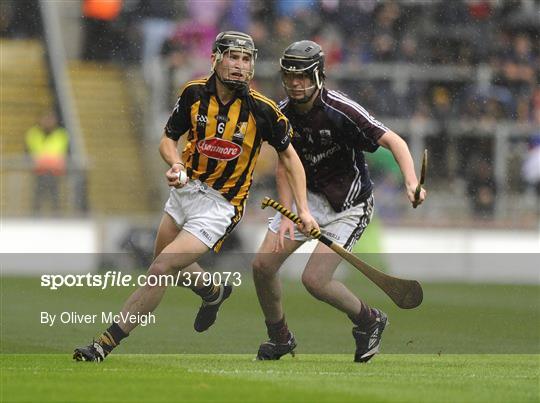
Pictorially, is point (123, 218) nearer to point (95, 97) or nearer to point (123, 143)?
point (123, 143)

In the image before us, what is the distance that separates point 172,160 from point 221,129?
350 millimetres

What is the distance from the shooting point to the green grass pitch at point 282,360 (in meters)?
6.70

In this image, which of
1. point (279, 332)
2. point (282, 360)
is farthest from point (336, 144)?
point (282, 360)

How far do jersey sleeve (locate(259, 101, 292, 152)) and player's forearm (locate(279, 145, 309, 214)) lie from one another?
59mm

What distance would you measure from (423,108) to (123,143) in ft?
13.2

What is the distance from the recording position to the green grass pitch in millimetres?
6703

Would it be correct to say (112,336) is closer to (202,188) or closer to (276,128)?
(202,188)

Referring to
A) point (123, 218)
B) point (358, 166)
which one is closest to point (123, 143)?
point (123, 218)

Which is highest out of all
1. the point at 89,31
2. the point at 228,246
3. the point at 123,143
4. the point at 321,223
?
the point at 321,223

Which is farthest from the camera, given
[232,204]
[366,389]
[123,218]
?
[123,218]

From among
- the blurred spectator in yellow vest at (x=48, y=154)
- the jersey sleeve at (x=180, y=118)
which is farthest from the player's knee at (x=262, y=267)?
the blurred spectator in yellow vest at (x=48, y=154)

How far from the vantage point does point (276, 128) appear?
805cm

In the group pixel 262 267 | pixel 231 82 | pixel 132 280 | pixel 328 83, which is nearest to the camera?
pixel 231 82

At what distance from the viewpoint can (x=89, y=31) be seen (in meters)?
17.0
